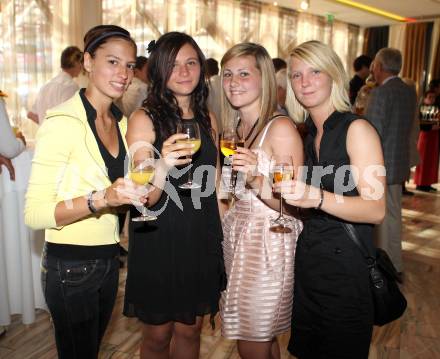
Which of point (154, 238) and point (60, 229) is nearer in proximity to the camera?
point (60, 229)

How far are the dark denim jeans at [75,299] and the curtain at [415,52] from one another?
11.6 m

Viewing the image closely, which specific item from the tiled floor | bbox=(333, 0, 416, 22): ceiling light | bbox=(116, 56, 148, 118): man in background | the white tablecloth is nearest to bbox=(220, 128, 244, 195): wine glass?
the tiled floor

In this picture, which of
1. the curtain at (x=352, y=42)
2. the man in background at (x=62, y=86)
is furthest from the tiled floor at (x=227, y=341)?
the curtain at (x=352, y=42)

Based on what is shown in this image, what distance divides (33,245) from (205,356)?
1.40m

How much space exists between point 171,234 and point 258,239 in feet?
1.21

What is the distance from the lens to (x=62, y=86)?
439 centimetres

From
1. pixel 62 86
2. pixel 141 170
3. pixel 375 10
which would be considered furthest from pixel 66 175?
pixel 375 10

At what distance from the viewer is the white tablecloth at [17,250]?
295 centimetres

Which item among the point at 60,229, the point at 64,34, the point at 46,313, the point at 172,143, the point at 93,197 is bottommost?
the point at 46,313

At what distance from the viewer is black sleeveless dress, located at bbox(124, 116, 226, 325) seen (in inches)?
74.9

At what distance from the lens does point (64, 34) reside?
6484 millimetres

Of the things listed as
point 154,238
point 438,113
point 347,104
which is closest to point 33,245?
point 154,238

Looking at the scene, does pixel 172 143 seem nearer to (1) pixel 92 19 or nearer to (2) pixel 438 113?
(1) pixel 92 19

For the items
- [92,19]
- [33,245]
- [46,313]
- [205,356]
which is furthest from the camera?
[92,19]
